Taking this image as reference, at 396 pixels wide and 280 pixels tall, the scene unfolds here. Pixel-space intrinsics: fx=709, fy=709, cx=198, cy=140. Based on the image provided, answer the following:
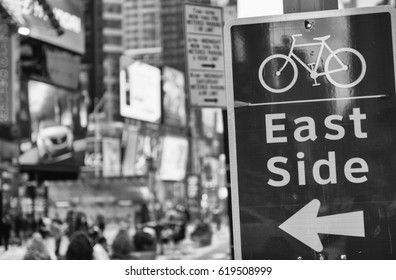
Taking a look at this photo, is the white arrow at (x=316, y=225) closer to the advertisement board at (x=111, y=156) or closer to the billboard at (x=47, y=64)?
the billboard at (x=47, y=64)

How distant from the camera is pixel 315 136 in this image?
117 inches

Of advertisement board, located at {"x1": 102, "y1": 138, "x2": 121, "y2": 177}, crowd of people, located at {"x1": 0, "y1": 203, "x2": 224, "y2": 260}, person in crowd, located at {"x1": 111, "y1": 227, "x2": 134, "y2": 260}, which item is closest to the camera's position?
crowd of people, located at {"x1": 0, "y1": 203, "x2": 224, "y2": 260}

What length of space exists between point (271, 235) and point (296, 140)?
42cm

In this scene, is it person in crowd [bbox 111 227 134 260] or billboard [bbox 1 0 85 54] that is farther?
billboard [bbox 1 0 85 54]

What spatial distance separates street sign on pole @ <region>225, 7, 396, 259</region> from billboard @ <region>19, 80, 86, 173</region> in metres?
39.9

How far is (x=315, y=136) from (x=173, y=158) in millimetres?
46350

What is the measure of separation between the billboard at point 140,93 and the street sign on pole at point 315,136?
1583 cm

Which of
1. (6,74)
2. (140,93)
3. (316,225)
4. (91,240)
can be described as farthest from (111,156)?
(316,225)

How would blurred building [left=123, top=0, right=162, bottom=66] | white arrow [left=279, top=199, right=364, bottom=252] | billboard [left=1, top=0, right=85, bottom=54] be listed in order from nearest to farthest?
white arrow [left=279, top=199, right=364, bottom=252]
billboard [left=1, top=0, right=85, bottom=54]
blurred building [left=123, top=0, right=162, bottom=66]

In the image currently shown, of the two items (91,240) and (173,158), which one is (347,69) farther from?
(173,158)

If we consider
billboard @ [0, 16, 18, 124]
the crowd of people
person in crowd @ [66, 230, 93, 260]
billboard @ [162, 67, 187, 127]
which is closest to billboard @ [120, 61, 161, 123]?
the crowd of people

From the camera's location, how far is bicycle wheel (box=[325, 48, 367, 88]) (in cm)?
300

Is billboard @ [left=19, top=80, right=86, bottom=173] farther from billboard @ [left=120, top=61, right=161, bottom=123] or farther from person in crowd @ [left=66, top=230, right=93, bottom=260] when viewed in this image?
person in crowd @ [left=66, top=230, right=93, bottom=260]

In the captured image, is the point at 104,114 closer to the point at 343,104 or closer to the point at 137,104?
the point at 137,104
